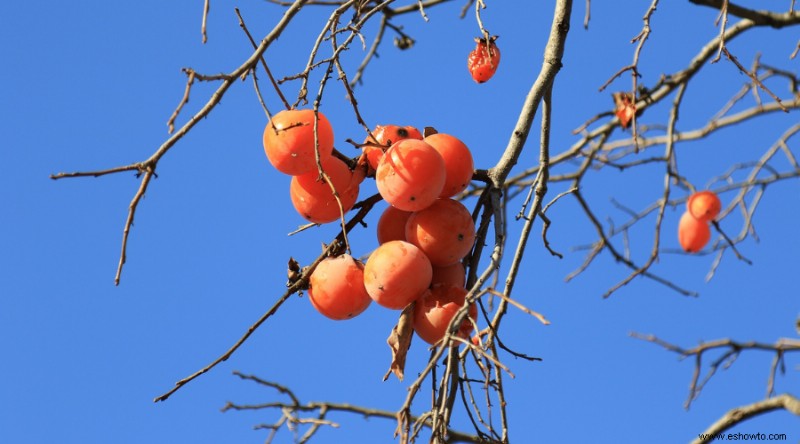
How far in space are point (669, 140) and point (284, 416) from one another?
1.77 m

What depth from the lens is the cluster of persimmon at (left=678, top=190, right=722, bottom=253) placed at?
13.5ft

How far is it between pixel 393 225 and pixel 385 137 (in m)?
0.23

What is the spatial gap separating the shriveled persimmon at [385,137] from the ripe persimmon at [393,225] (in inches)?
5.1

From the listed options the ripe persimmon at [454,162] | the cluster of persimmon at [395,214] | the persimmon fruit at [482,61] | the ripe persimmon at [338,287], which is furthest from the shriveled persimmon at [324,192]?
the persimmon fruit at [482,61]

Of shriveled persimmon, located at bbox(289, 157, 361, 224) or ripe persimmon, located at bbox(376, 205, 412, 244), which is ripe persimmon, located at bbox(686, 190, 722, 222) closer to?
ripe persimmon, located at bbox(376, 205, 412, 244)

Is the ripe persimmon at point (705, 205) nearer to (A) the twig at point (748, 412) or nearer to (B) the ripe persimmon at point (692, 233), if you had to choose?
(B) the ripe persimmon at point (692, 233)

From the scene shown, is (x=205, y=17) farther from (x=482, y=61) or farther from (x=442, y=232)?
(x=482, y=61)

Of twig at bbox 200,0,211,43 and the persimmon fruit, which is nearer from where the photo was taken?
twig at bbox 200,0,211,43

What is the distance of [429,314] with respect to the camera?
2.16 metres

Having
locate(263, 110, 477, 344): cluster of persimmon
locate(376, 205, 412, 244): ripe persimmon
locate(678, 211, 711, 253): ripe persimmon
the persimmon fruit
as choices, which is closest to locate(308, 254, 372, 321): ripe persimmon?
locate(263, 110, 477, 344): cluster of persimmon

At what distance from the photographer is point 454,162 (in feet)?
7.50

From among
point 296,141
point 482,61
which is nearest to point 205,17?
point 296,141

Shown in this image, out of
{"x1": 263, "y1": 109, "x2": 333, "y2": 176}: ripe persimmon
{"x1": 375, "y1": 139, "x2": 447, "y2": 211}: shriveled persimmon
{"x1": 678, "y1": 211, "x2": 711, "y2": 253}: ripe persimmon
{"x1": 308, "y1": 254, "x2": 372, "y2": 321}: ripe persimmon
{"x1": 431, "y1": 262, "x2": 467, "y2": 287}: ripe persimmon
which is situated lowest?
{"x1": 308, "y1": 254, "x2": 372, "y2": 321}: ripe persimmon

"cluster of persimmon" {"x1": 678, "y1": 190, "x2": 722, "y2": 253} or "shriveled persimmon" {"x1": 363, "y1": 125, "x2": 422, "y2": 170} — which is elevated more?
"cluster of persimmon" {"x1": 678, "y1": 190, "x2": 722, "y2": 253}
